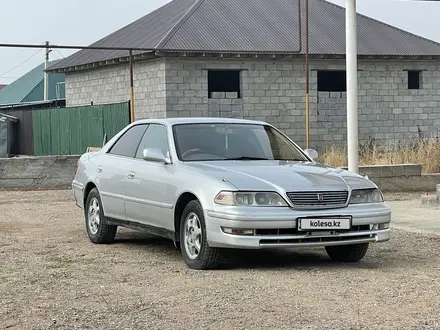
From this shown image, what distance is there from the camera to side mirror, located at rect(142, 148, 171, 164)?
863cm

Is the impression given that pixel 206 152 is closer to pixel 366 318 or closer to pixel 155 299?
pixel 155 299

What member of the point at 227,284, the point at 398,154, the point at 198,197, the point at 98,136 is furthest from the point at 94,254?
the point at 98,136

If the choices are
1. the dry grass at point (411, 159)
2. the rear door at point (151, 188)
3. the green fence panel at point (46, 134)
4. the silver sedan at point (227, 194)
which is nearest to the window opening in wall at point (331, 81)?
the dry grass at point (411, 159)

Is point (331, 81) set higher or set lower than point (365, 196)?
higher

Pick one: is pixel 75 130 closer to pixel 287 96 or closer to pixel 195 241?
pixel 287 96

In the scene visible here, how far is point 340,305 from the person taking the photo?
639cm

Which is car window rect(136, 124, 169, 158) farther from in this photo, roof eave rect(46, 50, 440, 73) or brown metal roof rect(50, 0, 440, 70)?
brown metal roof rect(50, 0, 440, 70)

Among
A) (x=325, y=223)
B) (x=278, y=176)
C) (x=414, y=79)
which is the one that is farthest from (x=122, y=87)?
(x=325, y=223)

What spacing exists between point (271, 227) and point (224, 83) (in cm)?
1808

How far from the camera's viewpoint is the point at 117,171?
31.4 feet

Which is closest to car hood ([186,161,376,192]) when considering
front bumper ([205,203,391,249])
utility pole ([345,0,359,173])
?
front bumper ([205,203,391,249])

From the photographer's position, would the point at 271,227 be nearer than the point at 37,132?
Yes

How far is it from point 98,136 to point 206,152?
50.1ft

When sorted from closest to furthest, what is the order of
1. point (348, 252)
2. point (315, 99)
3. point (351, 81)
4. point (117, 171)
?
point (348, 252)
point (117, 171)
point (351, 81)
point (315, 99)
